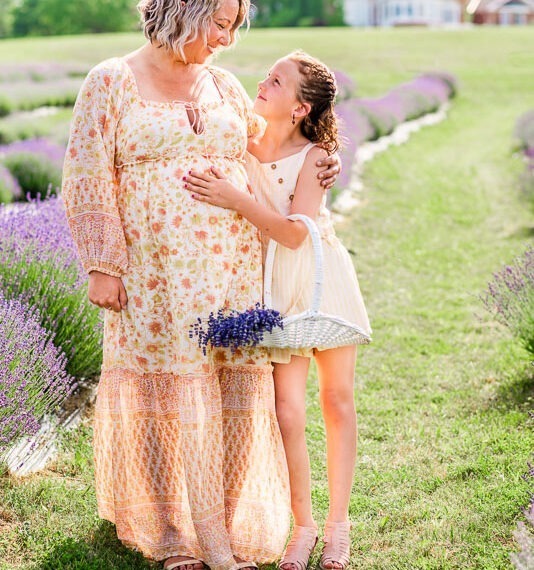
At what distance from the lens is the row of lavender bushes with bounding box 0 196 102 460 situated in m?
3.87

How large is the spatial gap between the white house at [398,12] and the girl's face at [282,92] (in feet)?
251

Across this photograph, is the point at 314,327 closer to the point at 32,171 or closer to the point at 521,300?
the point at 521,300

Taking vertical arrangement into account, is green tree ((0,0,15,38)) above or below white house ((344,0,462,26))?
above

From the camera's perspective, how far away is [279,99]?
127 inches

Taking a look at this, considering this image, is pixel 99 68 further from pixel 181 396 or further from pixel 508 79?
pixel 508 79

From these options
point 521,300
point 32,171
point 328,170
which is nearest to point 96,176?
point 328,170

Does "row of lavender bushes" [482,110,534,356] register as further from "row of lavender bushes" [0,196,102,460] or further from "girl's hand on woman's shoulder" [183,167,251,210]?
"girl's hand on woman's shoulder" [183,167,251,210]

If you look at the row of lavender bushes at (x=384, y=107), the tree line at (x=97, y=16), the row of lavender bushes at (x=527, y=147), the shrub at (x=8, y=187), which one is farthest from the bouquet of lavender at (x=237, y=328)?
the tree line at (x=97, y=16)

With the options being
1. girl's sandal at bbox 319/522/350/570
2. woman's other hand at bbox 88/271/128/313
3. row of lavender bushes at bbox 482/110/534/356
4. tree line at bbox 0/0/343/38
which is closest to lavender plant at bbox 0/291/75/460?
woman's other hand at bbox 88/271/128/313

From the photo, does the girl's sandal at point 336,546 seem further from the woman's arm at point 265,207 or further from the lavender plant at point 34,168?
the lavender plant at point 34,168

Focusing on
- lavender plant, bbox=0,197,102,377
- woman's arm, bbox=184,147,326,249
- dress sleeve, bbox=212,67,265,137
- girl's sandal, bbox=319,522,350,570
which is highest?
dress sleeve, bbox=212,67,265,137

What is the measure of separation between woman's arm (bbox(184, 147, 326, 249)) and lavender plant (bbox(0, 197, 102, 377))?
61.1 inches

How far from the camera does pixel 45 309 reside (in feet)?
14.7

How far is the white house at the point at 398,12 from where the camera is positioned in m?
77.2
